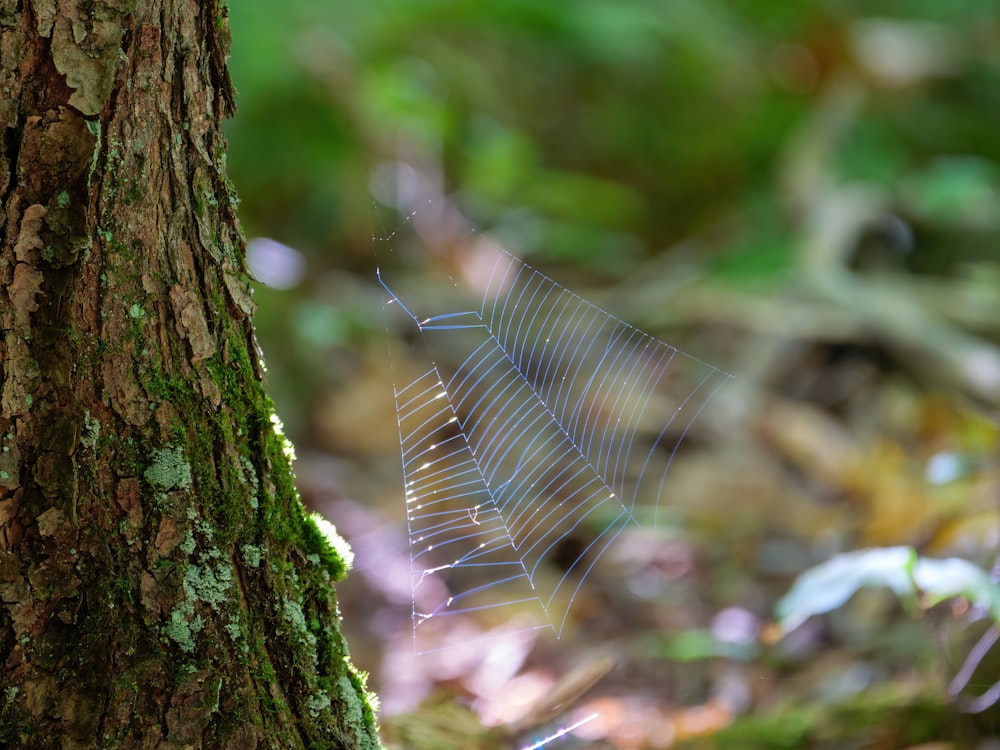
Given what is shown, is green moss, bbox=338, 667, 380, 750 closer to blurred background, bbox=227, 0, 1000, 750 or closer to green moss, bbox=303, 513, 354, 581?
green moss, bbox=303, 513, 354, 581

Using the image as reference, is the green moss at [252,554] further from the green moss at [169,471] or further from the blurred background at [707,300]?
the blurred background at [707,300]

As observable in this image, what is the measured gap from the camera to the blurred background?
1.86 m

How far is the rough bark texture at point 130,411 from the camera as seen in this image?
2.77ft

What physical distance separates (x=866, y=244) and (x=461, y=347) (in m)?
2.14

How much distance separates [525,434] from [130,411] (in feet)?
7.86

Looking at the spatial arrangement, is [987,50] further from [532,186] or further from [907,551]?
[907,551]

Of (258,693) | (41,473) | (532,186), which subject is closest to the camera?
(41,473)

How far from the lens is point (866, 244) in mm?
4477

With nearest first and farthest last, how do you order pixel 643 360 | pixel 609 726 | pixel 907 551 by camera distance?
pixel 907 551, pixel 609 726, pixel 643 360

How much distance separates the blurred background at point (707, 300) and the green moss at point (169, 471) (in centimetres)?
60

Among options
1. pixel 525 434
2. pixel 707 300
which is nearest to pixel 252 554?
pixel 525 434

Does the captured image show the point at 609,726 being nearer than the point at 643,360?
Yes

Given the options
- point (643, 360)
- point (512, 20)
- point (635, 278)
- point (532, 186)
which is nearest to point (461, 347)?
point (643, 360)

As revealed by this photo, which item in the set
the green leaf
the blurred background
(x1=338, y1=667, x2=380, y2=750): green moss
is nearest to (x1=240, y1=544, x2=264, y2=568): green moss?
(x1=338, y1=667, x2=380, y2=750): green moss
